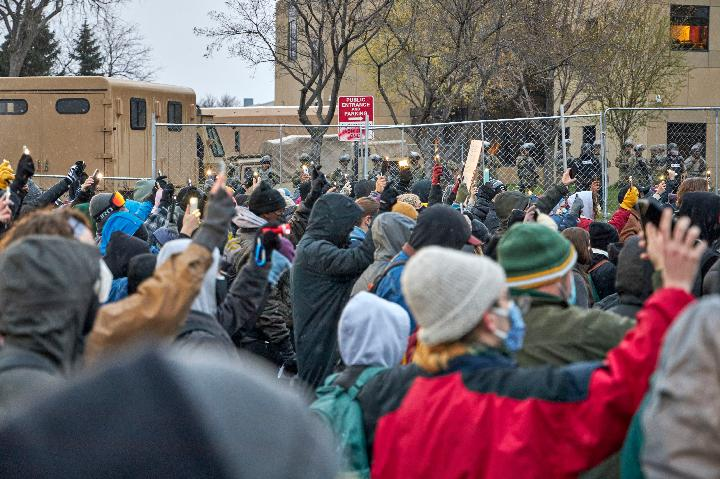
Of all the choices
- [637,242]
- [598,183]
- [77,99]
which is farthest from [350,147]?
[637,242]

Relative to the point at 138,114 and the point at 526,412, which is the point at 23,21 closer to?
the point at 138,114

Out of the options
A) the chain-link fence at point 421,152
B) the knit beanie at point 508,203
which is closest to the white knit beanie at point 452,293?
the knit beanie at point 508,203

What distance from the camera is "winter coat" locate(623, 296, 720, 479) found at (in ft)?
7.86

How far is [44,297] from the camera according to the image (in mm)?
3027

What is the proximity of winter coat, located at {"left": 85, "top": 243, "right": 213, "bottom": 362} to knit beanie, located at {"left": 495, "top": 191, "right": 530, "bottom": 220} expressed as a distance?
6140mm

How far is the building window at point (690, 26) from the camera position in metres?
39.0

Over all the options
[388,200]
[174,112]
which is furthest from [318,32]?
[388,200]

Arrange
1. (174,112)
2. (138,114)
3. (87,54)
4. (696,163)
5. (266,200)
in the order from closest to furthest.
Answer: (266,200) → (696,163) → (138,114) → (174,112) → (87,54)

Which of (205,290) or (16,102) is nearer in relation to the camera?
(205,290)

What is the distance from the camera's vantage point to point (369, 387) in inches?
155

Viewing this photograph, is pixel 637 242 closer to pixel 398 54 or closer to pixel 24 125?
pixel 24 125

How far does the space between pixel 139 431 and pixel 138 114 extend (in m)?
23.0

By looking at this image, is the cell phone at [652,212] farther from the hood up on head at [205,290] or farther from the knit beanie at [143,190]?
the knit beanie at [143,190]

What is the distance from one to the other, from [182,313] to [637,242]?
7.63 feet
